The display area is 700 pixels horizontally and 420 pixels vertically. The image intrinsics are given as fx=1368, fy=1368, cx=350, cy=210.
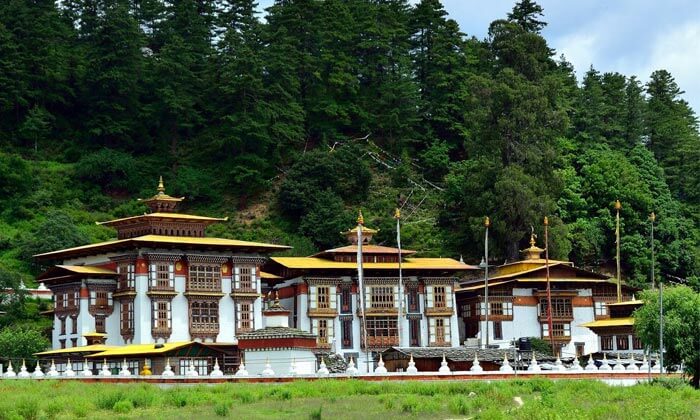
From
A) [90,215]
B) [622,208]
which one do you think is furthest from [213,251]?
[622,208]

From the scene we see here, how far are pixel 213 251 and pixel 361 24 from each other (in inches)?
1642

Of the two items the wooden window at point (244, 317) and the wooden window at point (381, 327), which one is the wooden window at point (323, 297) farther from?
the wooden window at point (244, 317)

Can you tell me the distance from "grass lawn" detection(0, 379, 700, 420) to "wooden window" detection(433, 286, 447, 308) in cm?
2466

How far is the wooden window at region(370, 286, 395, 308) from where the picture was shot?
83.1 meters

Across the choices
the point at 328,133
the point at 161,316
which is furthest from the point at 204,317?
the point at 328,133

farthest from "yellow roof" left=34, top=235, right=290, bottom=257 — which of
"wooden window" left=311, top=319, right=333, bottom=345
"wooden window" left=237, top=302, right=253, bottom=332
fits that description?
"wooden window" left=311, top=319, right=333, bottom=345

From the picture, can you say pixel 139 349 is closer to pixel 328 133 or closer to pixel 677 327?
pixel 677 327

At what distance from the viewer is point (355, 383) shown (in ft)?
189

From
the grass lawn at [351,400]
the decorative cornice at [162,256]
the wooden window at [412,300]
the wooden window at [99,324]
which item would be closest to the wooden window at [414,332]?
the wooden window at [412,300]

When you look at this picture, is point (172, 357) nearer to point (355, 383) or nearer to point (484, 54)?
point (355, 383)

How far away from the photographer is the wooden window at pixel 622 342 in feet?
274

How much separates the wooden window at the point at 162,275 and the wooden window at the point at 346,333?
452 inches

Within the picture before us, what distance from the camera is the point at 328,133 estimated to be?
110500mm

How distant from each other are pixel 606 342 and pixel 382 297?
14299mm
